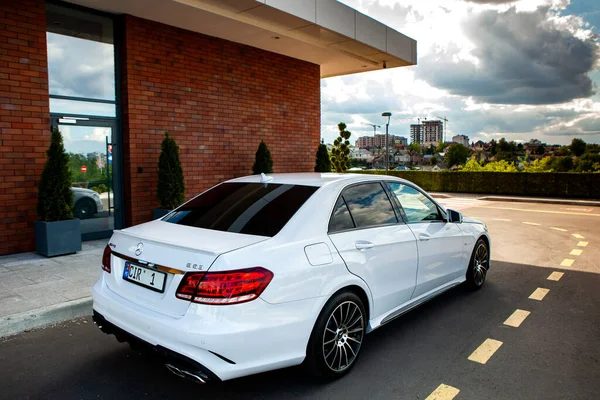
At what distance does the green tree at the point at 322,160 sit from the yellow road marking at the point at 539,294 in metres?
8.13

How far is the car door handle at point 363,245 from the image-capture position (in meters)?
3.64

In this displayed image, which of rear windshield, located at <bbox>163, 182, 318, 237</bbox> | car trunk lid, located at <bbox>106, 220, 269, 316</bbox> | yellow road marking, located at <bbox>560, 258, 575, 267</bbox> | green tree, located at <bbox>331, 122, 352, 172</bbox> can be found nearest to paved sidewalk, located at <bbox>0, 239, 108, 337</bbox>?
car trunk lid, located at <bbox>106, 220, 269, 316</bbox>

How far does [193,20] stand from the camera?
9141 millimetres

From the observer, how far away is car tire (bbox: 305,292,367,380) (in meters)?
3.26

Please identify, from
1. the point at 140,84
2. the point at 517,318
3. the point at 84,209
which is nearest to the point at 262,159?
the point at 140,84

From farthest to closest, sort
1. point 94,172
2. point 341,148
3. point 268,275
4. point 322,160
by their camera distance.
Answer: point 341,148 < point 322,160 < point 94,172 < point 268,275

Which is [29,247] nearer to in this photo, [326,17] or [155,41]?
[155,41]

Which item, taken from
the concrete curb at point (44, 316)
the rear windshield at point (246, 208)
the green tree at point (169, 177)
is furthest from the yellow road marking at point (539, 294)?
the green tree at point (169, 177)

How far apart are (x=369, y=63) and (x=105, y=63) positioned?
7461 millimetres

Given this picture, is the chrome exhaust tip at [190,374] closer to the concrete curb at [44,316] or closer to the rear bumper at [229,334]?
the rear bumper at [229,334]

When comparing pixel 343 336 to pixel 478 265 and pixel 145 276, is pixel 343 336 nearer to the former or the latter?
A: pixel 145 276

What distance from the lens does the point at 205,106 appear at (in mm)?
10391

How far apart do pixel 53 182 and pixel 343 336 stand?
584 cm

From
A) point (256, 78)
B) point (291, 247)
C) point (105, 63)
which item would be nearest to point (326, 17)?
point (256, 78)
